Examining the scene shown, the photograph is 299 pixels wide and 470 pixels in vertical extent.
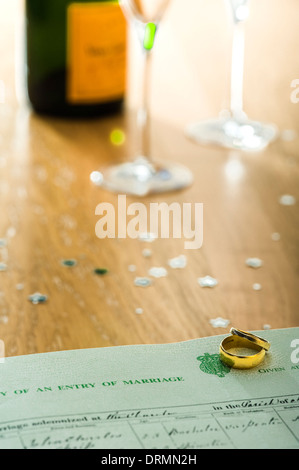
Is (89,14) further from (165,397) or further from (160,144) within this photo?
(165,397)

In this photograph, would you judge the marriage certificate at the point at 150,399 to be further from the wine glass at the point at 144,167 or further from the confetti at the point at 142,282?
the wine glass at the point at 144,167

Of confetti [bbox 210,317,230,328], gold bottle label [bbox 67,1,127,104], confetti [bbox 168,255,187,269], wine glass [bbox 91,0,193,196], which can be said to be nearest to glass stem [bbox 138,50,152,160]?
wine glass [bbox 91,0,193,196]

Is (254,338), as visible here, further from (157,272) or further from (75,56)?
(75,56)

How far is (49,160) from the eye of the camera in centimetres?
98

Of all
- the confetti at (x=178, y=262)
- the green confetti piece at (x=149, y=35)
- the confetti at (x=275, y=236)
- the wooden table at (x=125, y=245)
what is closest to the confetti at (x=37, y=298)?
the wooden table at (x=125, y=245)

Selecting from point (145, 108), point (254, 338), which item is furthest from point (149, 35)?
point (254, 338)

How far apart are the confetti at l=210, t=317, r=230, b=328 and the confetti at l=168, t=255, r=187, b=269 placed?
3.9 inches

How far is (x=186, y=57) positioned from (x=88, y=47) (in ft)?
0.95

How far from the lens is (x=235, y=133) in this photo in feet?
3.51

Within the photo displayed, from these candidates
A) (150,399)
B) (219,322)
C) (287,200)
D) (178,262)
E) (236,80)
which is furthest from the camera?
(236,80)

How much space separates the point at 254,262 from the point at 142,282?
4.2 inches
